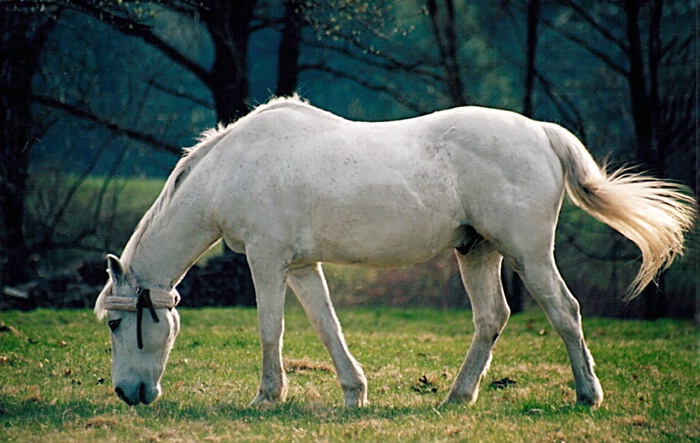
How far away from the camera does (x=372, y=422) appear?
4961 millimetres

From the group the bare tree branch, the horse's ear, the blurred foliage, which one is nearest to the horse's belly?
the horse's ear

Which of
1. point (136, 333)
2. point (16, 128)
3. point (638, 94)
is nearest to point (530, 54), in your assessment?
point (638, 94)

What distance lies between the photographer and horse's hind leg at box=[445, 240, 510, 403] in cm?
579

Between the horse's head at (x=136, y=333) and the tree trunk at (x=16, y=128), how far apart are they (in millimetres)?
6051

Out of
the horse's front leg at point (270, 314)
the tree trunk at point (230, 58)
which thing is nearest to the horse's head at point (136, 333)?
the horse's front leg at point (270, 314)

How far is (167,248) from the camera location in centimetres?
577

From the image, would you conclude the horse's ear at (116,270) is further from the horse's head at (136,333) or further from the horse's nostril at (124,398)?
the horse's nostril at (124,398)


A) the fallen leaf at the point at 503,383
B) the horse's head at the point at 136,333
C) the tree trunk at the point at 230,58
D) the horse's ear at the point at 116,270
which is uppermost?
the tree trunk at the point at 230,58

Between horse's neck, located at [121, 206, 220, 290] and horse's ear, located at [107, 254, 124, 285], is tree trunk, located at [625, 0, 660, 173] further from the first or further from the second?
horse's ear, located at [107, 254, 124, 285]

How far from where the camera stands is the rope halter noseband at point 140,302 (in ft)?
→ 18.4

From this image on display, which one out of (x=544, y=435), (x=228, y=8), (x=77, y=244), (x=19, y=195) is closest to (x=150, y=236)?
(x=544, y=435)

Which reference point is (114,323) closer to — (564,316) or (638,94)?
(564,316)

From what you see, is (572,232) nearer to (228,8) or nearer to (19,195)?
(228,8)

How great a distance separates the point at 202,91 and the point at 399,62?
37.5ft
